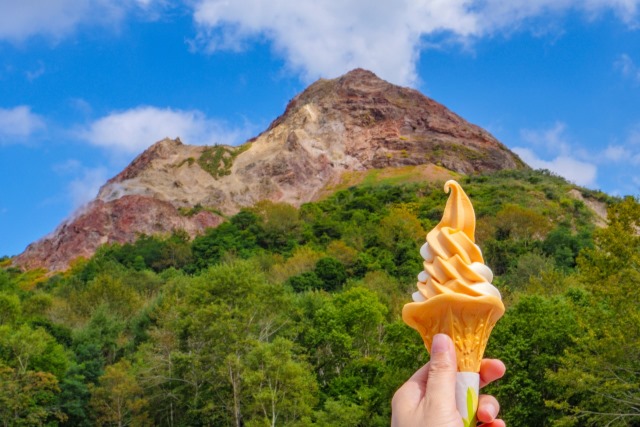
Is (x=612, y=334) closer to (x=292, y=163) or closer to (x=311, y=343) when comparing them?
(x=311, y=343)

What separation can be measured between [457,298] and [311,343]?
2725 centimetres

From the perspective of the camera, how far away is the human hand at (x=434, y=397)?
4090 mm

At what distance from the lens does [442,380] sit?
421cm

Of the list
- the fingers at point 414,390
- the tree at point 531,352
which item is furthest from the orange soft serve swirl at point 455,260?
the tree at point 531,352

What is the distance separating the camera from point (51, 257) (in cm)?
8506

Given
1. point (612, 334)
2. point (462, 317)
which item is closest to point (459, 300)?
point (462, 317)

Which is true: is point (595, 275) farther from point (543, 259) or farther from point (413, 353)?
point (543, 259)

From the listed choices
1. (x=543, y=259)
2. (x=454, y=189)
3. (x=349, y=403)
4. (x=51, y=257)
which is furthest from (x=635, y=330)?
(x=51, y=257)

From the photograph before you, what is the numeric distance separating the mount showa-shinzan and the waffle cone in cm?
8220

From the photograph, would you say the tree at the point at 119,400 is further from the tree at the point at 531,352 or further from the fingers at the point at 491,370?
the fingers at the point at 491,370

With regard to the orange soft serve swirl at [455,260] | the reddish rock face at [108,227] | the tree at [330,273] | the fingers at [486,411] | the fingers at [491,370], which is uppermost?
the reddish rock face at [108,227]

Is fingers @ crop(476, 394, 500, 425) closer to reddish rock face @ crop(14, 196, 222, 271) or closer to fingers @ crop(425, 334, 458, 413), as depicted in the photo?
fingers @ crop(425, 334, 458, 413)

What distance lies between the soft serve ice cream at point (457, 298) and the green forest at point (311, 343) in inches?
553

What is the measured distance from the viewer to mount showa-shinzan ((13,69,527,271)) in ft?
287
